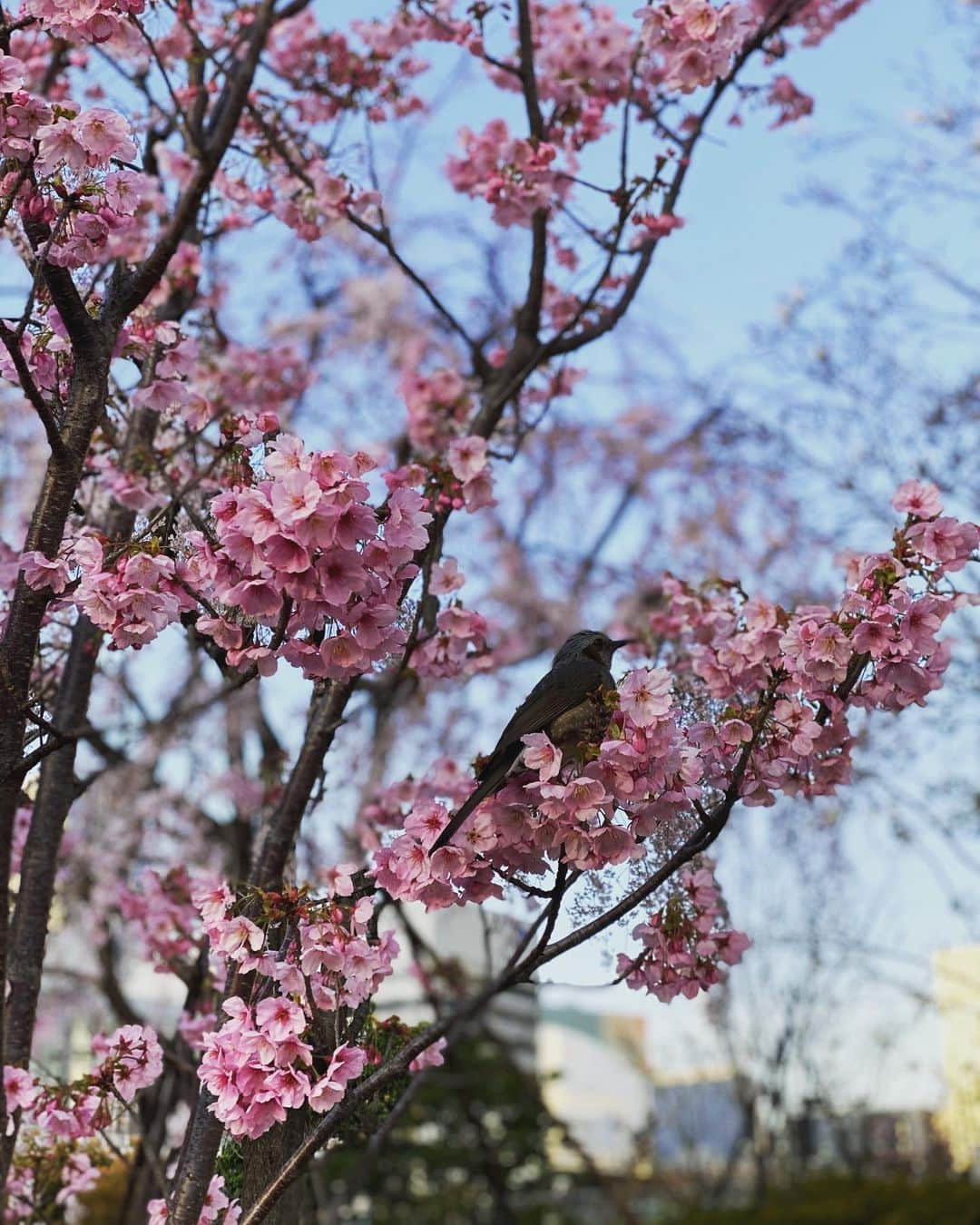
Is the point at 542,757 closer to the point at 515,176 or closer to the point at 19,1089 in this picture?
the point at 19,1089

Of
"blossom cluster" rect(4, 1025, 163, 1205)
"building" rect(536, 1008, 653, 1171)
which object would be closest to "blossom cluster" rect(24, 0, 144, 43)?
"blossom cluster" rect(4, 1025, 163, 1205)

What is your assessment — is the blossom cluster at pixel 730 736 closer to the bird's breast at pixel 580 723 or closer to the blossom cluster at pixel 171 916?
the bird's breast at pixel 580 723

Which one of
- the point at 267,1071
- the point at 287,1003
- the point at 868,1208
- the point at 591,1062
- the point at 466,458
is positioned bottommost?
Result: the point at 868,1208

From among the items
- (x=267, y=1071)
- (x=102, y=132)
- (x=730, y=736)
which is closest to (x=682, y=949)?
(x=730, y=736)

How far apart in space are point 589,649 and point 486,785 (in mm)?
472

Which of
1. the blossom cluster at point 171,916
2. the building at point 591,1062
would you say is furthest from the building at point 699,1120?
the building at point 591,1062

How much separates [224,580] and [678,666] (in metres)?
1.91

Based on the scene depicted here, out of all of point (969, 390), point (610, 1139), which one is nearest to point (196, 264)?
point (969, 390)

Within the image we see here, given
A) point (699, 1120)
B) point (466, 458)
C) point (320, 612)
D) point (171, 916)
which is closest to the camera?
point (320, 612)

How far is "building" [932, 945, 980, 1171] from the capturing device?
14.3 metres

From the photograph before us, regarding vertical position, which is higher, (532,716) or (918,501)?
(918,501)

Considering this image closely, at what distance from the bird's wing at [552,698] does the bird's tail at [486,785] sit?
0.01 metres

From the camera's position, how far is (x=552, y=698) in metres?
2.45

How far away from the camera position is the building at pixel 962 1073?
1431cm
